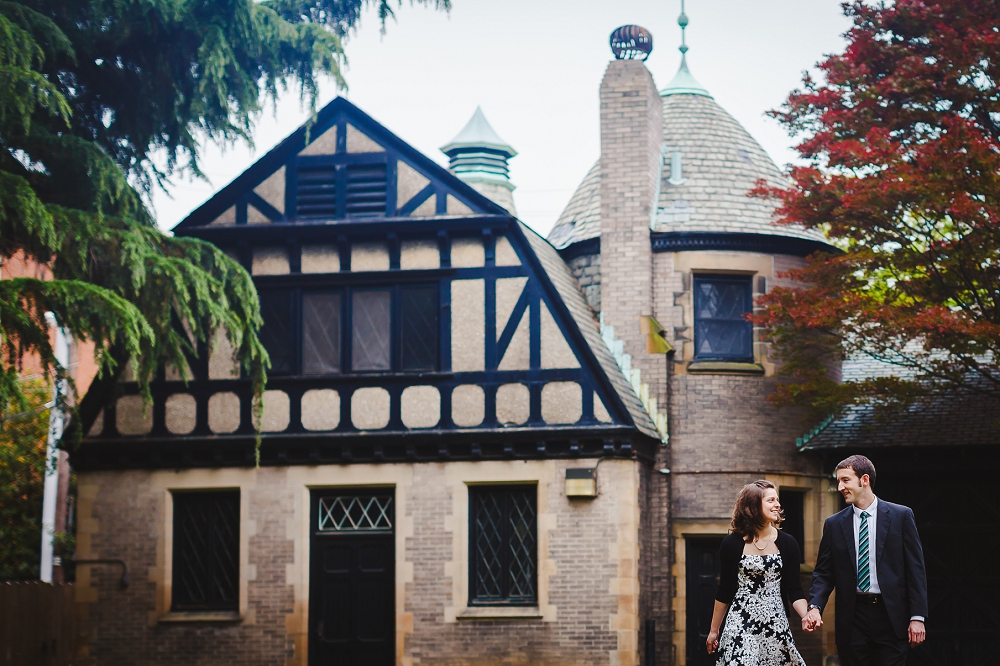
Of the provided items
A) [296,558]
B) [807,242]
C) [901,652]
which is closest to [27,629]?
[296,558]

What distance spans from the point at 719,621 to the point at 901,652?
3.77 ft

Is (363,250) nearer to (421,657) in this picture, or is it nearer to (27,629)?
(421,657)

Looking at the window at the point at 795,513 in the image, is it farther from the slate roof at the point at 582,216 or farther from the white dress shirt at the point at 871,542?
the white dress shirt at the point at 871,542

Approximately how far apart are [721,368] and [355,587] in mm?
5794

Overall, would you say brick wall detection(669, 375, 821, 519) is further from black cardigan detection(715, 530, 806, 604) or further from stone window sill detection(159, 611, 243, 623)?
black cardigan detection(715, 530, 806, 604)

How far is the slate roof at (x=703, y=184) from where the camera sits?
19.4 metres

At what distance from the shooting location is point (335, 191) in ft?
61.0

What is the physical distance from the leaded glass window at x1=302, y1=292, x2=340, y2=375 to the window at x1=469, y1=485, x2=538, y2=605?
2.60 metres

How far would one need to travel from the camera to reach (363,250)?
60.7ft

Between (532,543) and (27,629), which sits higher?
(532,543)

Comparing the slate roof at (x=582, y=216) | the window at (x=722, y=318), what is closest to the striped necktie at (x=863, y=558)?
the window at (x=722, y=318)

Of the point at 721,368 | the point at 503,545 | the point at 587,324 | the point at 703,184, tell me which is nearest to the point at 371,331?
the point at 587,324

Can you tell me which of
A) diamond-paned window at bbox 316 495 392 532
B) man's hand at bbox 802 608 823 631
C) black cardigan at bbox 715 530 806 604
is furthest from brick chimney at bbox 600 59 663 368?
man's hand at bbox 802 608 823 631

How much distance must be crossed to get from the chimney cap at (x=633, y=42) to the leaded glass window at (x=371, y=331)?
5.12 meters
